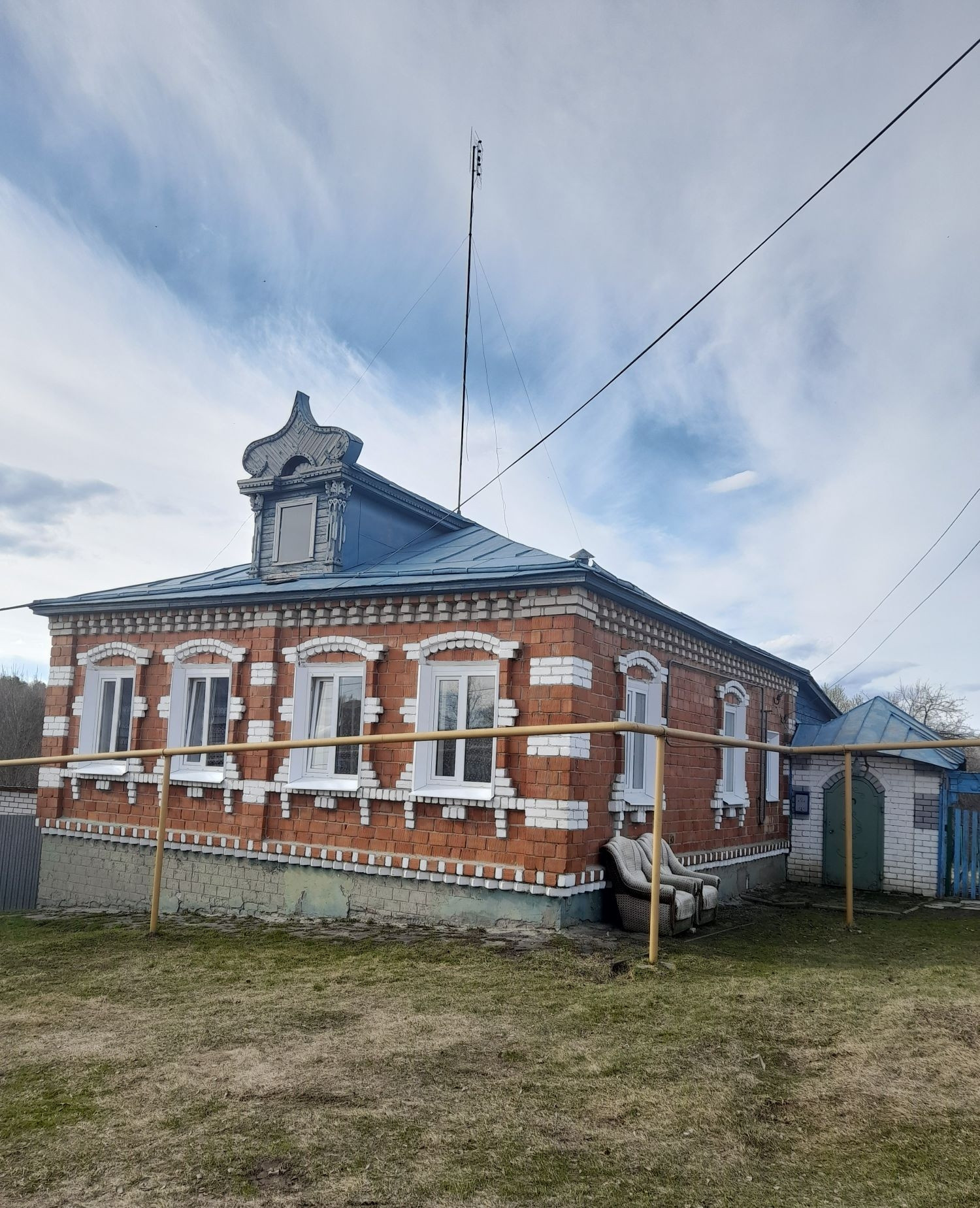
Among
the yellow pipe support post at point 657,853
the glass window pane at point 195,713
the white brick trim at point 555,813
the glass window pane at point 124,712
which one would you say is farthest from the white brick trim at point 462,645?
the glass window pane at point 124,712

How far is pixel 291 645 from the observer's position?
38.4ft

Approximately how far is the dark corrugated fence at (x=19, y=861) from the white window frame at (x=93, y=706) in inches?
46.6

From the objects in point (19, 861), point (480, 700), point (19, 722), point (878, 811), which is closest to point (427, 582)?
point (480, 700)

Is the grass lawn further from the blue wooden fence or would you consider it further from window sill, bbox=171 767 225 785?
the blue wooden fence

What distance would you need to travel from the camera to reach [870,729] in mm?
16469

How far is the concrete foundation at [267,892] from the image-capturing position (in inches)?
378

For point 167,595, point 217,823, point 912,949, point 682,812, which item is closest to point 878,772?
point 682,812

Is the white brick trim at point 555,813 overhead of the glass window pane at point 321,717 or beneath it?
beneath

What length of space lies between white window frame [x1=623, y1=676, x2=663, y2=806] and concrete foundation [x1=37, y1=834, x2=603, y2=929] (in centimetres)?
141

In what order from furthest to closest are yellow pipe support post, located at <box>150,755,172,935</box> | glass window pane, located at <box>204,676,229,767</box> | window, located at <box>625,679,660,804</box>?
glass window pane, located at <box>204,676,229,767</box> → window, located at <box>625,679,660,804</box> → yellow pipe support post, located at <box>150,755,172,935</box>

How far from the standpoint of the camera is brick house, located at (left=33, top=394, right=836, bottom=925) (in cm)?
978

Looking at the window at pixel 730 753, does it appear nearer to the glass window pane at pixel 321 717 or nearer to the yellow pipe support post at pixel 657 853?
the glass window pane at pixel 321 717

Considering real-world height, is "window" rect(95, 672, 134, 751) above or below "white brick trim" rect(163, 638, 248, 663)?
below

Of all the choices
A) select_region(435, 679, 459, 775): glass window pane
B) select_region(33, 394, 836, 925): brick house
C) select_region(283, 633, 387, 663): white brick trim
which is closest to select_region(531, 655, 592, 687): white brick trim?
select_region(33, 394, 836, 925): brick house
